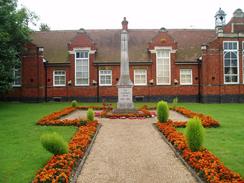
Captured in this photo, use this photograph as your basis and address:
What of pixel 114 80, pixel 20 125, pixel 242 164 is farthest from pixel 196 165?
pixel 114 80

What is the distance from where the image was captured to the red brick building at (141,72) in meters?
39.8

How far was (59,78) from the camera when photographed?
4169 cm

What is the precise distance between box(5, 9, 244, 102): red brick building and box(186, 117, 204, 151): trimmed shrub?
1114 inches

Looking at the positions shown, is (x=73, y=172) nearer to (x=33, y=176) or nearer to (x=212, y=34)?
(x=33, y=176)

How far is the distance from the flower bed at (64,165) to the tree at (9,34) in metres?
18.3

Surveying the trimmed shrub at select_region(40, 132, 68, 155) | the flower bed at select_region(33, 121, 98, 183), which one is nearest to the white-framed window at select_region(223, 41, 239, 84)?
the flower bed at select_region(33, 121, 98, 183)

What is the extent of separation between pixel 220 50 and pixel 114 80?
39.0 feet

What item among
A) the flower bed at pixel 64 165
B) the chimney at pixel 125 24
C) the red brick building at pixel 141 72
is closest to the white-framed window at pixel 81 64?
the red brick building at pixel 141 72

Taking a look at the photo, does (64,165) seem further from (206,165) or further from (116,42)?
(116,42)

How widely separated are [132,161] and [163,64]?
30069mm

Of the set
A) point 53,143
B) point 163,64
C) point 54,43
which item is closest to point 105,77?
point 163,64

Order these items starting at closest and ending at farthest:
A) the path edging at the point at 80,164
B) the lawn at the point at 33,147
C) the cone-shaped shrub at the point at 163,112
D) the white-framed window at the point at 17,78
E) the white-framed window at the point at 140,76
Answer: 1. the path edging at the point at 80,164
2. the lawn at the point at 33,147
3. the cone-shaped shrub at the point at 163,112
4. the white-framed window at the point at 17,78
5. the white-framed window at the point at 140,76

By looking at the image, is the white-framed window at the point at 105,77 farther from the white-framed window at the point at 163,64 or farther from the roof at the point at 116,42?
the white-framed window at the point at 163,64

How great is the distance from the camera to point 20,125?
65.9 feet
